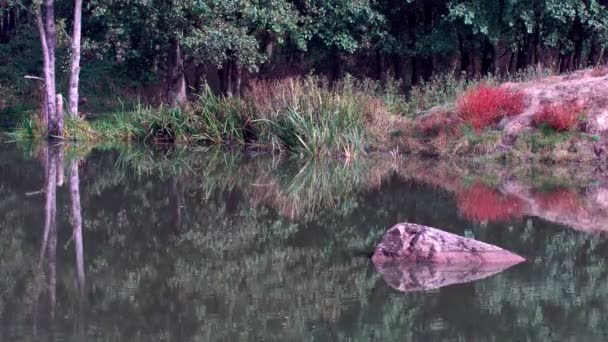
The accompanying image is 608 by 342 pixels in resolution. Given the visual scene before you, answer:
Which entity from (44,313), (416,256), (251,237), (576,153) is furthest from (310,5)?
(44,313)

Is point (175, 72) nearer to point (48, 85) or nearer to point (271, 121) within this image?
point (48, 85)

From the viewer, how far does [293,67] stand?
32312 mm

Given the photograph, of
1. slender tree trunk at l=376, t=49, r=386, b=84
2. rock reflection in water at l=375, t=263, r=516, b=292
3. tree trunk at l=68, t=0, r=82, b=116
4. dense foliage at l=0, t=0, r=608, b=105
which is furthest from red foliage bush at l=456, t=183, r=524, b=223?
slender tree trunk at l=376, t=49, r=386, b=84

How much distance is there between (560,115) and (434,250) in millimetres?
10885

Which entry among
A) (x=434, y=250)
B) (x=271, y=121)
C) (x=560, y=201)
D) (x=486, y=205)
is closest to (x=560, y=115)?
(x=560, y=201)

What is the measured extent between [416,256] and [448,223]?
270cm

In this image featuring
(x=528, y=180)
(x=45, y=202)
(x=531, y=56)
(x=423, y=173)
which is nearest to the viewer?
(x=45, y=202)

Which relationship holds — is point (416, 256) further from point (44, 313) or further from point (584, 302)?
point (44, 313)

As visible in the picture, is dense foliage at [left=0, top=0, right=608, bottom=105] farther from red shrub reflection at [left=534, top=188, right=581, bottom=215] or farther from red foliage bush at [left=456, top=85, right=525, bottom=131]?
red shrub reflection at [left=534, top=188, right=581, bottom=215]

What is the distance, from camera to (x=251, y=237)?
1052cm

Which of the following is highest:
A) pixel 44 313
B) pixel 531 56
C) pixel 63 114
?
pixel 531 56

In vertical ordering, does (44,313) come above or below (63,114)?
below

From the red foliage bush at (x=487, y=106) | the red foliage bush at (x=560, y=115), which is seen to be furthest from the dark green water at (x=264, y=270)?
the red foliage bush at (x=487, y=106)

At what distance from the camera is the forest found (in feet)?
64.6
